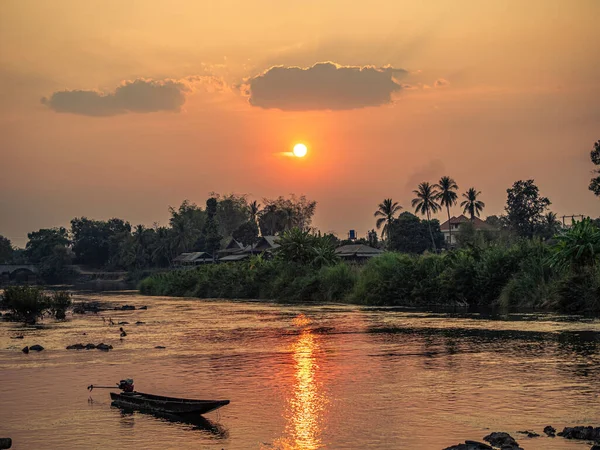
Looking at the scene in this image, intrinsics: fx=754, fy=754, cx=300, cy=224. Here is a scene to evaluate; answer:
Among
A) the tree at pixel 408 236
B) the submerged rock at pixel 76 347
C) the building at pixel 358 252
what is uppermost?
the tree at pixel 408 236

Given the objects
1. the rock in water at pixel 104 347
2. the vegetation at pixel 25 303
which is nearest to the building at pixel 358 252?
the vegetation at pixel 25 303

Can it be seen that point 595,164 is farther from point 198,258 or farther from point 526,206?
point 198,258

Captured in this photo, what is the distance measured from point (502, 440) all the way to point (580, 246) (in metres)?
37.5

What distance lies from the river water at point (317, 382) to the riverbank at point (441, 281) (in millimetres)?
5945

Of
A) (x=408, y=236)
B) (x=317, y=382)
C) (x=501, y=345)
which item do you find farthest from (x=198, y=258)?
(x=317, y=382)

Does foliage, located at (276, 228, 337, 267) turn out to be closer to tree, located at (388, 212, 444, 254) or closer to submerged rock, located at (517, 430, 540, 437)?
tree, located at (388, 212, 444, 254)

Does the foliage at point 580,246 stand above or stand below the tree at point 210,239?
below

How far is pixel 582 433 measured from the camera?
→ 18891mm

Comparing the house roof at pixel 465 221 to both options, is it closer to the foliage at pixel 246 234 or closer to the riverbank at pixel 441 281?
the foliage at pixel 246 234

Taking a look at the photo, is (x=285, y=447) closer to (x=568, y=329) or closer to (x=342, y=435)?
(x=342, y=435)

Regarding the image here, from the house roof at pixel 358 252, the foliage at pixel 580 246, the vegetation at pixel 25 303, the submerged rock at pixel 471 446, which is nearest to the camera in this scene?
the submerged rock at pixel 471 446

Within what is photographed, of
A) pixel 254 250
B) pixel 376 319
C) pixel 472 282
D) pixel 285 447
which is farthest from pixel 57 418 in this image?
pixel 254 250

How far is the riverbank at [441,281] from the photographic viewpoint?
181ft

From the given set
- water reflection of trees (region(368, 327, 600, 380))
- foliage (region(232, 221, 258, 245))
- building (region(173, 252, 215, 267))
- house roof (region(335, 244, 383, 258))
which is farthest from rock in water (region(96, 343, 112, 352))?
foliage (region(232, 221, 258, 245))
